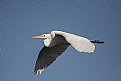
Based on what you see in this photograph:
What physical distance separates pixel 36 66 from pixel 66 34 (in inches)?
27.0

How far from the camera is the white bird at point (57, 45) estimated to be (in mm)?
1541

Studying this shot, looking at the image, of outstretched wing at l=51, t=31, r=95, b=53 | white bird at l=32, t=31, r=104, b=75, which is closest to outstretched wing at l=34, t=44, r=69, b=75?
white bird at l=32, t=31, r=104, b=75

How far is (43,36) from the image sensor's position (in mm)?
2043

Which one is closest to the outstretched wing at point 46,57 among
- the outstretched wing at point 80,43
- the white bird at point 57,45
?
the white bird at point 57,45

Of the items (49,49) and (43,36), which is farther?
(49,49)

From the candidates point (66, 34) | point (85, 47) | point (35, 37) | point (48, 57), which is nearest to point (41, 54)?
point (48, 57)

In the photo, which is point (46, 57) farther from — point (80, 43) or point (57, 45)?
point (80, 43)

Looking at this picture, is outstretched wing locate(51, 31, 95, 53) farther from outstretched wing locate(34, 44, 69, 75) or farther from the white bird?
outstretched wing locate(34, 44, 69, 75)

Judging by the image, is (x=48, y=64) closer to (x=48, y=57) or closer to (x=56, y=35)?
(x=48, y=57)

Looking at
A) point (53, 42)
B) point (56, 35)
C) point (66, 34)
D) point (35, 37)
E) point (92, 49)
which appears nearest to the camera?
point (92, 49)

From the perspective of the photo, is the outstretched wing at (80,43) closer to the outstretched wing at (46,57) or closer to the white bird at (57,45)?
the white bird at (57,45)

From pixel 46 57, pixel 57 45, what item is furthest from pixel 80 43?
pixel 46 57

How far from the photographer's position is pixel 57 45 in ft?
7.22

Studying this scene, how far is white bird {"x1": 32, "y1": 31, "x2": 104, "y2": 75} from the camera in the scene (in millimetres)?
1541
